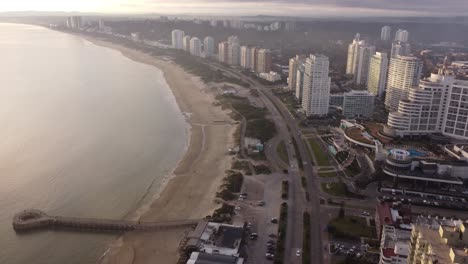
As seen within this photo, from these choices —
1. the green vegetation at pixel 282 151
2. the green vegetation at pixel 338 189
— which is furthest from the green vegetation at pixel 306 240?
the green vegetation at pixel 282 151

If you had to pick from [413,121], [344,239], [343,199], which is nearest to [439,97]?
[413,121]

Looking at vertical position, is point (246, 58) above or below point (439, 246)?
below

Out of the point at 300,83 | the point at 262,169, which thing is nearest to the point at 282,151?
the point at 262,169

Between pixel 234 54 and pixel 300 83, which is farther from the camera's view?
pixel 234 54

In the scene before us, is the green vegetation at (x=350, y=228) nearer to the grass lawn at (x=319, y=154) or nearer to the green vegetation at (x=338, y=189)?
the green vegetation at (x=338, y=189)

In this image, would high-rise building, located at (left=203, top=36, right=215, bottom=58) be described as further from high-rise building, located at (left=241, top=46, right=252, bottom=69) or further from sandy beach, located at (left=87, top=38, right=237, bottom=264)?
sandy beach, located at (left=87, top=38, right=237, bottom=264)

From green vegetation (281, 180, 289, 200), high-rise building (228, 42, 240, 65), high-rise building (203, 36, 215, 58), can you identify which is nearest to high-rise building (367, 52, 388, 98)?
high-rise building (228, 42, 240, 65)

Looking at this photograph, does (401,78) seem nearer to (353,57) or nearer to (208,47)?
(353,57)
